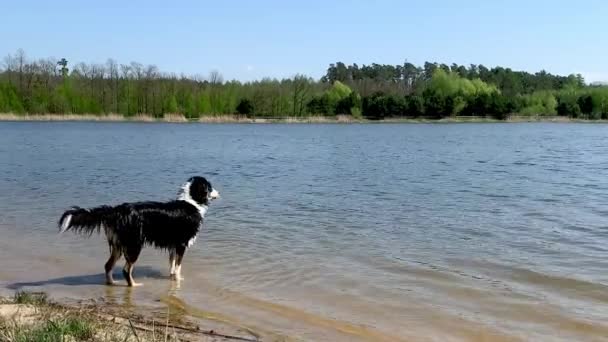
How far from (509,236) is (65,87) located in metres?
107

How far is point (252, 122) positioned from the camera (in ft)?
368

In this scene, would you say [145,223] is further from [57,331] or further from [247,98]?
[247,98]

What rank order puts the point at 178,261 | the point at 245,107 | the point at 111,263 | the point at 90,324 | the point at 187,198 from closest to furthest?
the point at 90,324, the point at 111,263, the point at 178,261, the point at 187,198, the point at 245,107

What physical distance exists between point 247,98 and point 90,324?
112293 mm

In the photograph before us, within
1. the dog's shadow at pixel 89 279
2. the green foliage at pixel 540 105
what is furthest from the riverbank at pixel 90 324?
the green foliage at pixel 540 105

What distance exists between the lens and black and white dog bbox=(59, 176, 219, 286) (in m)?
8.62

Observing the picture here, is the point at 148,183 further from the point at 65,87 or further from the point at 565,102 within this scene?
the point at 565,102

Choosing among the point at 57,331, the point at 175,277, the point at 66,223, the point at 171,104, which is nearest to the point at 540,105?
the point at 171,104

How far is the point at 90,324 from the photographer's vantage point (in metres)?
5.56

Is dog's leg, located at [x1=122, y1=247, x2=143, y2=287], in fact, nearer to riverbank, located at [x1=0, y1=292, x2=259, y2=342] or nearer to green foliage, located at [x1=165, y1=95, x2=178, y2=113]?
riverbank, located at [x1=0, y1=292, x2=259, y2=342]

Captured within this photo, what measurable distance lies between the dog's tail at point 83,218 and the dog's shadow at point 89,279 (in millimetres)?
939

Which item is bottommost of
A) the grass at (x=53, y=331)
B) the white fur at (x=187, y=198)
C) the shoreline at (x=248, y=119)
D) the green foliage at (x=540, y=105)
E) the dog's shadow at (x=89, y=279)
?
the dog's shadow at (x=89, y=279)

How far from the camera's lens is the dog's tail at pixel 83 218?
8.47 meters

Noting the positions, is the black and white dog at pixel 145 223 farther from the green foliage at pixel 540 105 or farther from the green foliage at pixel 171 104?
the green foliage at pixel 540 105
